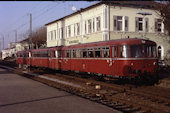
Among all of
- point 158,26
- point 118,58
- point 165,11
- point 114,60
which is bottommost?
point 114,60

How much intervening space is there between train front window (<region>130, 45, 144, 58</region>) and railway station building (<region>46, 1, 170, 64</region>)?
14.1 m

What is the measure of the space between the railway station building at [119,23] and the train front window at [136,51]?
14.1 metres

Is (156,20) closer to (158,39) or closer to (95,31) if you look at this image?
(158,39)

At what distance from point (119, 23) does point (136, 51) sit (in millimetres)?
17411

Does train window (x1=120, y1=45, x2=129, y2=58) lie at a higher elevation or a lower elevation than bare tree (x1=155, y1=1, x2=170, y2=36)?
lower

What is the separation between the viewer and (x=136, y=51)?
14.3m

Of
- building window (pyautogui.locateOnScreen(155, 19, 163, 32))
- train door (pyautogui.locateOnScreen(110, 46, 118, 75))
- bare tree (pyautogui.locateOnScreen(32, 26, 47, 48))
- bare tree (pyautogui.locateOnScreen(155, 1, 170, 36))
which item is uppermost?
bare tree (pyautogui.locateOnScreen(32, 26, 47, 48))

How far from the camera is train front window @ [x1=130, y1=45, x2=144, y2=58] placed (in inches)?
556

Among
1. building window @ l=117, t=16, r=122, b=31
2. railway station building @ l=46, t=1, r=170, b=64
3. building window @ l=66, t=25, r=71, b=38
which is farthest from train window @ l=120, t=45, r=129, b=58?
building window @ l=66, t=25, r=71, b=38

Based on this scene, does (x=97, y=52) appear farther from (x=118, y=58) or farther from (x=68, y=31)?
(x=68, y=31)

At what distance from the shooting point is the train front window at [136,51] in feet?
46.3

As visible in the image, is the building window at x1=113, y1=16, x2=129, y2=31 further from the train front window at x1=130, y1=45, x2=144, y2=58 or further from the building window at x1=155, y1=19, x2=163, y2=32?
the train front window at x1=130, y1=45, x2=144, y2=58

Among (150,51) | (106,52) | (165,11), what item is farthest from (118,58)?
(165,11)

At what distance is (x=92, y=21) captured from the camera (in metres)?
32.5
